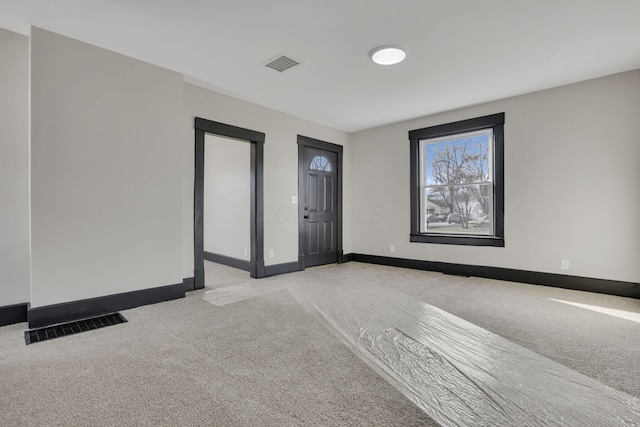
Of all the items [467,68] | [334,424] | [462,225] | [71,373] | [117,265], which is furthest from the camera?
[462,225]

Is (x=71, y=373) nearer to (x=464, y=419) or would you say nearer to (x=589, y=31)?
(x=464, y=419)

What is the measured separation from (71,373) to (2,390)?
0.96ft

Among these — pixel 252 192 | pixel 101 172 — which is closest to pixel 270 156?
pixel 252 192

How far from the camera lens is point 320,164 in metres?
5.54

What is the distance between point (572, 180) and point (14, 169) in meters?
6.05

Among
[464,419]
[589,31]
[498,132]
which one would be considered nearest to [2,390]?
[464,419]

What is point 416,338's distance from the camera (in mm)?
2344

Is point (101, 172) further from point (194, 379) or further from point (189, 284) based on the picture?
point (194, 379)

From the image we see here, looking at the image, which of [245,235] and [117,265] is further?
[245,235]

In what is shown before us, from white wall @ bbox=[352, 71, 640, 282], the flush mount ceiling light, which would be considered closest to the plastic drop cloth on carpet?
white wall @ bbox=[352, 71, 640, 282]

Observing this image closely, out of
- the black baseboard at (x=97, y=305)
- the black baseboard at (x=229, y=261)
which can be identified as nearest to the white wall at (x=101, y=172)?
the black baseboard at (x=97, y=305)

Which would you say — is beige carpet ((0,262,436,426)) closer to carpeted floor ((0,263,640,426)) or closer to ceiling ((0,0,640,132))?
carpeted floor ((0,263,640,426))

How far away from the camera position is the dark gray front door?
5234mm

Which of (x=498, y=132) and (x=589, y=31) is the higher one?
(x=589, y=31)
